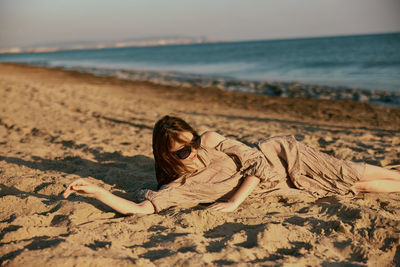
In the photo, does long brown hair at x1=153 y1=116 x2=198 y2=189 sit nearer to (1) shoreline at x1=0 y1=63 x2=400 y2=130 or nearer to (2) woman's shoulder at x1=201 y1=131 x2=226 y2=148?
(2) woman's shoulder at x1=201 y1=131 x2=226 y2=148

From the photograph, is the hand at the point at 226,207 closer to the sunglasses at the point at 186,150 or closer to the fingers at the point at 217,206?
the fingers at the point at 217,206

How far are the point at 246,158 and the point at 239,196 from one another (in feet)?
1.14

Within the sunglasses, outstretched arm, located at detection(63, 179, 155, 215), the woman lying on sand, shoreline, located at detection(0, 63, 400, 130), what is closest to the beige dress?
the woman lying on sand

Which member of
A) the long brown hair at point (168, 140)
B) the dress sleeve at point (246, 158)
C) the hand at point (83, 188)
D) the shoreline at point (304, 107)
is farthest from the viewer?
the shoreline at point (304, 107)

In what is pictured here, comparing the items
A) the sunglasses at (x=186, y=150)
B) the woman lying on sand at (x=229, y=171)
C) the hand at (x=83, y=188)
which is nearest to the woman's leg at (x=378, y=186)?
the woman lying on sand at (x=229, y=171)

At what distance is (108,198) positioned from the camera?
2518 millimetres

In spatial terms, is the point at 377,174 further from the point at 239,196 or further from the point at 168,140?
the point at 168,140

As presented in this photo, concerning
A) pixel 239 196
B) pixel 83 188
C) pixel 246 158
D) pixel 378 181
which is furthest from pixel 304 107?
pixel 83 188

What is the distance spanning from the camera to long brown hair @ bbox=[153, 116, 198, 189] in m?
2.61

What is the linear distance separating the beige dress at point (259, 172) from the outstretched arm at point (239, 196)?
2.6 inches

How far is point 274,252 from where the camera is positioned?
6.89ft

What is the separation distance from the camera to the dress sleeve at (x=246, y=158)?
9.41 ft

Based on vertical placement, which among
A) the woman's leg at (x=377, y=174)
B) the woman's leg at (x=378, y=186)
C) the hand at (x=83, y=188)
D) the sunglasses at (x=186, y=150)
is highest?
the sunglasses at (x=186, y=150)

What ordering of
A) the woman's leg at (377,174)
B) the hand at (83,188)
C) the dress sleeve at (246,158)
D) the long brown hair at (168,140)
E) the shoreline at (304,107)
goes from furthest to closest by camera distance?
1. the shoreline at (304,107)
2. the woman's leg at (377,174)
3. the dress sleeve at (246,158)
4. the long brown hair at (168,140)
5. the hand at (83,188)
